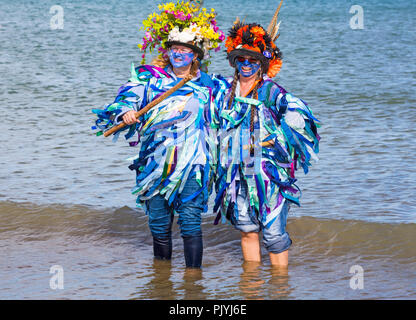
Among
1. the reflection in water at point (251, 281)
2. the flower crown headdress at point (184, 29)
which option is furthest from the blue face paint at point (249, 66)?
the reflection in water at point (251, 281)

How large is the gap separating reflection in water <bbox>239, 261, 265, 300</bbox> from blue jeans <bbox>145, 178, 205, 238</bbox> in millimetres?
471

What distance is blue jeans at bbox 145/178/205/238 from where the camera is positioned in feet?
16.9

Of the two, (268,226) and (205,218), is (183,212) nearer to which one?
(268,226)

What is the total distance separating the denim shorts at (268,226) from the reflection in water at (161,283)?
2.09ft

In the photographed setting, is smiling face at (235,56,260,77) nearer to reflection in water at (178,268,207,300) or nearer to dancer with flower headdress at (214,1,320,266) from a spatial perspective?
dancer with flower headdress at (214,1,320,266)

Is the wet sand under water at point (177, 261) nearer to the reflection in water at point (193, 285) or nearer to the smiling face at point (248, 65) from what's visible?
the reflection in water at point (193, 285)

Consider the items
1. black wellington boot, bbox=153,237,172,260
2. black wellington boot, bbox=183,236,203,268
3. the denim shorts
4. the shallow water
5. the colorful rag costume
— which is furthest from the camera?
black wellington boot, bbox=153,237,172,260

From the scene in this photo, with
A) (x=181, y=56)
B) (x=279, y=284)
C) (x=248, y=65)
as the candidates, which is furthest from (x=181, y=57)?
(x=279, y=284)

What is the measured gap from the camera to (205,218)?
6918 mm

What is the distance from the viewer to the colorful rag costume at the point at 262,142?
5051mm

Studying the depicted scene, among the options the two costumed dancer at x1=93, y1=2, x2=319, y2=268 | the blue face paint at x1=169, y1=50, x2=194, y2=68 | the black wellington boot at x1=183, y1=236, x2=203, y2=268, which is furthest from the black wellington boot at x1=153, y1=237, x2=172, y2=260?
the blue face paint at x1=169, y1=50, x2=194, y2=68

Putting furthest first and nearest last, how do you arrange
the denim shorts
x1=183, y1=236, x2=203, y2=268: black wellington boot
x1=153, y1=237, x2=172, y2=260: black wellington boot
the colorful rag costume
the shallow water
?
x1=153, y1=237, x2=172, y2=260: black wellington boot < the shallow water < x1=183, y1=236, x2=203, y2=268: black wellington boot < the denim shorts < the colorful rag costume

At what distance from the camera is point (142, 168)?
5.30 m

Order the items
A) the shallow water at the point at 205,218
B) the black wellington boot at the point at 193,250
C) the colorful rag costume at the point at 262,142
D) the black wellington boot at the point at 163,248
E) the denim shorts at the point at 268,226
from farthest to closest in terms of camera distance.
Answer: the black wellington boot at the point at 163,248
the shallow water at the point at 205,218
the black wellington boot at the point at 193,250
the denim shorts at the point at 268,226
the colorful rag costume at the point at 262,142
